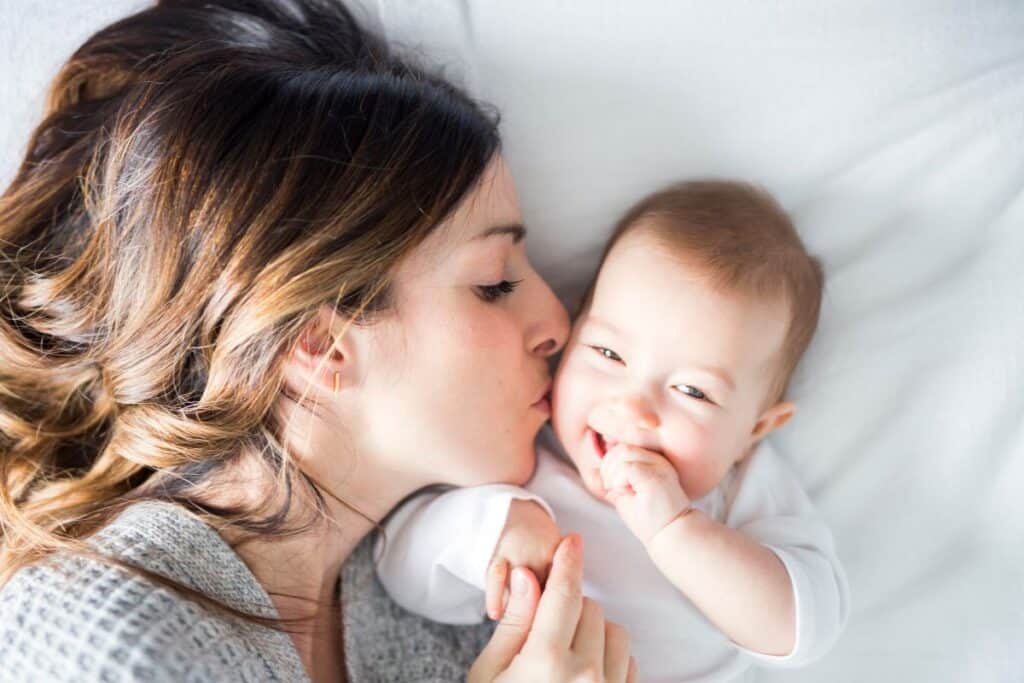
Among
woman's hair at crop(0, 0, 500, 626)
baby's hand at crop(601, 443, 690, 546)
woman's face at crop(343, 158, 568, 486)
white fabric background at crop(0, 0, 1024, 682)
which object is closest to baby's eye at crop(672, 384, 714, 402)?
baby's hand at crop(601, 443, 690, 546)

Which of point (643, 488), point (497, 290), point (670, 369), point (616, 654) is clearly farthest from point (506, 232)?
point (616, 654)

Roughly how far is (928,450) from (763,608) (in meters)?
0.49

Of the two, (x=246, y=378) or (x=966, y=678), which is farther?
(x=966, y=678)

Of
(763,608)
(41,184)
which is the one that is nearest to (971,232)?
(763,608)

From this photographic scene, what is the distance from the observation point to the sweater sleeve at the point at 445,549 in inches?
52.1

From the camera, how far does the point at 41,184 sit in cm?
130

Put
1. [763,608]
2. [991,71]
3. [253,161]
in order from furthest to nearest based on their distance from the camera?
[991,71], [763,608], [253,161]

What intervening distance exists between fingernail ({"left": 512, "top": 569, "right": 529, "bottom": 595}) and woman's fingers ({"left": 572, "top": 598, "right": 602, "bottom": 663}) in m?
0.09

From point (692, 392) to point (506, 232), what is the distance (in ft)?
1.23

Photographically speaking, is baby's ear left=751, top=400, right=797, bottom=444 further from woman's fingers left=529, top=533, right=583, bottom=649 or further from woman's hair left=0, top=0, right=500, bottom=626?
woman's hair left=0, top=0, right=500, bottom=626

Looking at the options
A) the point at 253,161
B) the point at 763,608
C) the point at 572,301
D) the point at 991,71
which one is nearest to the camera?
the point at 253,161

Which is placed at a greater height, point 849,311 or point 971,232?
point 971,232

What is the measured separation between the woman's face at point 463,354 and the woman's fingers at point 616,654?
11.2 inches

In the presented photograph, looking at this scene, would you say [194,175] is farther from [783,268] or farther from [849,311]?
[849,311]
